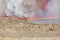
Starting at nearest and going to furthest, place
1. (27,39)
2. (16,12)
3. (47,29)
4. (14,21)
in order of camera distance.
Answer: (27,39) < (47,29) < (14,21) < (16,12)

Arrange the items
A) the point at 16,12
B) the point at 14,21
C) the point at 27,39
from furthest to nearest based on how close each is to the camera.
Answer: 1. the point at 16,12
2. the point at 14,21
3. the point at 27,39

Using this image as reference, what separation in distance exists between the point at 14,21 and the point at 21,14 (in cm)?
12

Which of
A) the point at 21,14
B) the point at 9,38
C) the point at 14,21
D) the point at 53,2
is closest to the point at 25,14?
the point at 21,14

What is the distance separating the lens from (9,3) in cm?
119

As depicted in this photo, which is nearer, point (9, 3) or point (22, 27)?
point (22, 27)

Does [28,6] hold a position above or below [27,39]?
above

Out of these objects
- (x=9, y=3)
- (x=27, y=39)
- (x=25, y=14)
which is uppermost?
Answer: (x=9, y=3)

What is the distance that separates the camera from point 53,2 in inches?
47.5

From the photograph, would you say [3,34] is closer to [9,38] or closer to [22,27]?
[9,38]

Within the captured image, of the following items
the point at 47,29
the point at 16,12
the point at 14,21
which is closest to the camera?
the point at 47,29

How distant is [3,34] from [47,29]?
329 millimetres

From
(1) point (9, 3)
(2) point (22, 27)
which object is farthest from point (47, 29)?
(1) point (9, 3)

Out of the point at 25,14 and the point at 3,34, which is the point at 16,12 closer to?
the point at 25,14

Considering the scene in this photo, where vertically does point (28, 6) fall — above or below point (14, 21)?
above
